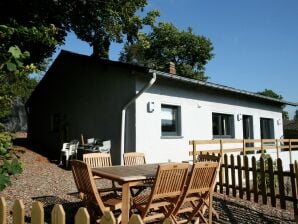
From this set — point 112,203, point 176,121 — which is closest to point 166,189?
point 112,203

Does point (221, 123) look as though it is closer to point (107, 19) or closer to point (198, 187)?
point (107, 19)

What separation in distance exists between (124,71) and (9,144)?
32.6 ft

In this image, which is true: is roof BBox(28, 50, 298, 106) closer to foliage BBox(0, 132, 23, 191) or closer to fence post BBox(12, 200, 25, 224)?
foliage BBox(0, 132, 23, 191)

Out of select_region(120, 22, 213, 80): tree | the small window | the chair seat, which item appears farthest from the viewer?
select_region(120, 22, 213, 80): tree

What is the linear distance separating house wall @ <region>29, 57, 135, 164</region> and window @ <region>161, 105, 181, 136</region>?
1.55m

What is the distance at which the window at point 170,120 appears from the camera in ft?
44.1

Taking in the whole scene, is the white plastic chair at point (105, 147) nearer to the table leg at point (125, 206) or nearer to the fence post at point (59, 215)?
the table leg at point (125, 206)

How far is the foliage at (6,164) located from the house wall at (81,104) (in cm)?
906

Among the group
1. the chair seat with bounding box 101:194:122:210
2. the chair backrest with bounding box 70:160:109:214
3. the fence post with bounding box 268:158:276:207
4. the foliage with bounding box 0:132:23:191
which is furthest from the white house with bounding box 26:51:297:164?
the foliage with bounding box 0:132:23:191

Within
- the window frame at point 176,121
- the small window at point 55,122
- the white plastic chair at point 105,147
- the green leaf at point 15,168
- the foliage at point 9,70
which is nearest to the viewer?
the green leaf at point 15,168

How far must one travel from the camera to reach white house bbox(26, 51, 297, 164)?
12.6m

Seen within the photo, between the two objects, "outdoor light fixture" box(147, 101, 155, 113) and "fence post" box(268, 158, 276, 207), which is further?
"outdoor light fixture" box(147, 101, 155, 113)

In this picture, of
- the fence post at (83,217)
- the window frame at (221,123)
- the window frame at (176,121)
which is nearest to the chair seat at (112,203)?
the fence post at (83,217)

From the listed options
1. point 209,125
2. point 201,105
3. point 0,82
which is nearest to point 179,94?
point 201,105
